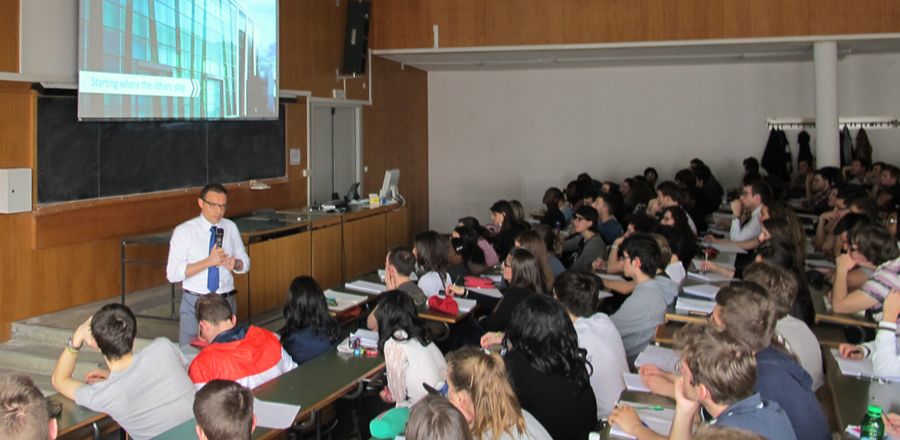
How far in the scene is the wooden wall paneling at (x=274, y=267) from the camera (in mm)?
7637

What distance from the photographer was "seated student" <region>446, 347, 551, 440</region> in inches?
116

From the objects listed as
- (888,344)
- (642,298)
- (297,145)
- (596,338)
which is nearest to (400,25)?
(297,145)

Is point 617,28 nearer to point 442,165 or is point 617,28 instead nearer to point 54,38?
point 442,165

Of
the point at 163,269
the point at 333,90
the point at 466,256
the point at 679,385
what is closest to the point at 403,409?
the point at 679,385

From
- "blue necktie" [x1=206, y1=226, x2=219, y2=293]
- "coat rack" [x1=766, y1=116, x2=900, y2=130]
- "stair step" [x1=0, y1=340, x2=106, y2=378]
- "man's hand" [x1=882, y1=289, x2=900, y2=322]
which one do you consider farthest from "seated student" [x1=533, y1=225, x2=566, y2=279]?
"coat rack" [x1=766, y1=116, x2=900, y2=130]

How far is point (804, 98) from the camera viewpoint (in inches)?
508

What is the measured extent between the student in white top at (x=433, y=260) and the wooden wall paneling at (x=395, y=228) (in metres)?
4.30

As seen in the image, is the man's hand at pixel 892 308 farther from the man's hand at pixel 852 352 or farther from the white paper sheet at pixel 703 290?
the white paper sheet at pixel 703 290

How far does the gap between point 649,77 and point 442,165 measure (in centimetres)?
380

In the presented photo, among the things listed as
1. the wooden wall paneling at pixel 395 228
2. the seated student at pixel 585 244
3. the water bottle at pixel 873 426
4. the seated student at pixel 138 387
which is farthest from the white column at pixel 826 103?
the seated student at pixel 138 387

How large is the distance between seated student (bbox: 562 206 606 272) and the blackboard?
380cm

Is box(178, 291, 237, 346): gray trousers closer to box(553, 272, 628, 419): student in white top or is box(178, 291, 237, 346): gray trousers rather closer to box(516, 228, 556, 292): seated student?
box(516, 228, 556, 292): seated student

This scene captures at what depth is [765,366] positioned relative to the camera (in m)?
3.25

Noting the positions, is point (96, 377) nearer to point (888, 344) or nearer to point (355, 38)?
point (888, 344)
